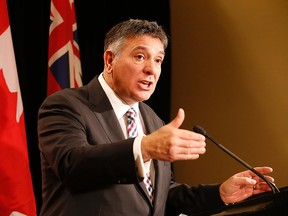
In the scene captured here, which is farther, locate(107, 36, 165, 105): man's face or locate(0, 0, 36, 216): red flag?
locate(0, 0, 36, 216): red flag

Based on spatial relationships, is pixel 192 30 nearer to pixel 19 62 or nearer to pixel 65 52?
pixel 65 52

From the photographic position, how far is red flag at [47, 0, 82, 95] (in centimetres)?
288

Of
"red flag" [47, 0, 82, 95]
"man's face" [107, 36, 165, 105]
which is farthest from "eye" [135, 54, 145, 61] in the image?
"red flag" [47, 0, 82, 95]

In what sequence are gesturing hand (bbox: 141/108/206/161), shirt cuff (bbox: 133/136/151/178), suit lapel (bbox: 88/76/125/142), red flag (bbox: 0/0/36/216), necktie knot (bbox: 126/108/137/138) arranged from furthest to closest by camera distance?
red flag (bbox: 0/0/36/216), necktie knot (bbox: 126/108/137/138), suit lapel (bbox: 88/76/125/142), shirt cuff (bbox: 133/136/151/178), gesturing hand (bbox: 141/108/206/161)

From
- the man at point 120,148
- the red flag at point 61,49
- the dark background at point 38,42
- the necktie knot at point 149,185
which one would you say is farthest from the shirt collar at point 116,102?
the dark background at point 38,42

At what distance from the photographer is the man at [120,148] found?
4.74 ft

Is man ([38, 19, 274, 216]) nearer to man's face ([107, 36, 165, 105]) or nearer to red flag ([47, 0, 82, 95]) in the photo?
man's face ([107, 36, 165, 105])

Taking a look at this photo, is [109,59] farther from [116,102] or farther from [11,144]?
[11,144]

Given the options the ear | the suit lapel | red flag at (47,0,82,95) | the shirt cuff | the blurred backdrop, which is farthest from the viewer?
the blurred backdrop

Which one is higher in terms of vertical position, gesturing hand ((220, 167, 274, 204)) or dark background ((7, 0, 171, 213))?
dark background ((7, 0, 171, 213))

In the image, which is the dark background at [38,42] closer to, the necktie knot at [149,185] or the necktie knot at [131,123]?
the necktie knot at [131,123]

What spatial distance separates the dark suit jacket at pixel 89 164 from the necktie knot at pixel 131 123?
0.29ft

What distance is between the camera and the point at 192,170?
12.3 feet

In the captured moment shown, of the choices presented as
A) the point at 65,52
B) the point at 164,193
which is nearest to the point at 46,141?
the point at 164,193
